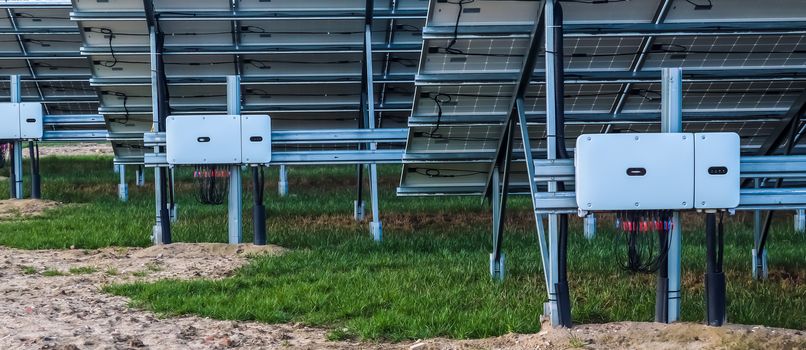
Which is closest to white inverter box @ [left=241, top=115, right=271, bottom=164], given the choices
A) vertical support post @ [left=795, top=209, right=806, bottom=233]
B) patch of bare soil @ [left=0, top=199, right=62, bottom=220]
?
Answer: patch of bare soil @ [left=0, top=199, right=62, bottom=220]

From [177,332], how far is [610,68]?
4015mm

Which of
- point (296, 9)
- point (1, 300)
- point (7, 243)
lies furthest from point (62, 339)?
point (296, 9)

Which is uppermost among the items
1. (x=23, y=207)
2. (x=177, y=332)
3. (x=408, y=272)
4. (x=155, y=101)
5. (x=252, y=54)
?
(x=252, y=54)

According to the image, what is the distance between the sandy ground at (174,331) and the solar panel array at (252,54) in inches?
144

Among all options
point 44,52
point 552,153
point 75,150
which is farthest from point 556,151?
point 75,150

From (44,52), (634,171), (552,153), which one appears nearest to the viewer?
(634,171)

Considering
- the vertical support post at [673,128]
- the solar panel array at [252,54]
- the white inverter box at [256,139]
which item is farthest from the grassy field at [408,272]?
the solar panel array at [252,54]

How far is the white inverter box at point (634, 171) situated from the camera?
684 centimetres

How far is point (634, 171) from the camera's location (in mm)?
6855

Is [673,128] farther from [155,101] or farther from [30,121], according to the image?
[30,121]

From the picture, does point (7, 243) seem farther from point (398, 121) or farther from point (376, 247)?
point (398, 121)

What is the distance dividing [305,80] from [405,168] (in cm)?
396

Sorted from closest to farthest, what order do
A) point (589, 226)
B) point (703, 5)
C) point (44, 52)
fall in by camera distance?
point (703, 5) < point (589, 226) < point (44, 52)

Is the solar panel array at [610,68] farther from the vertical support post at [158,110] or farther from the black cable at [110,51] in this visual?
the black cable at [110,51]
